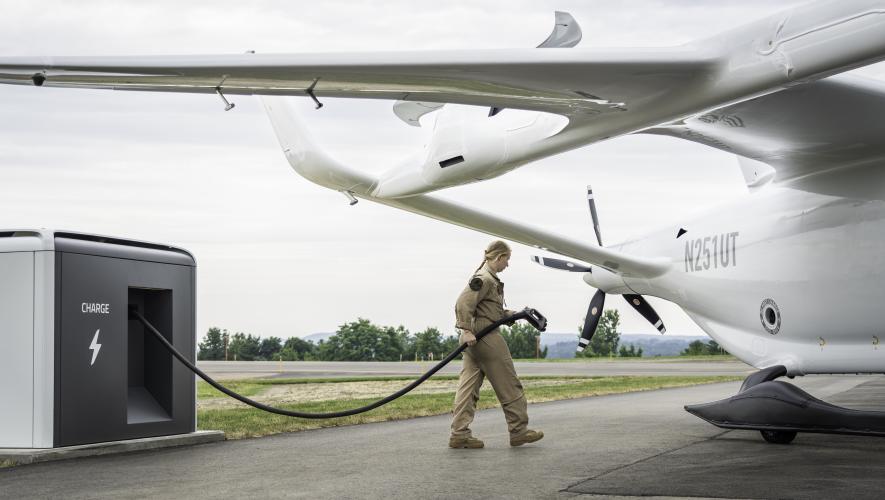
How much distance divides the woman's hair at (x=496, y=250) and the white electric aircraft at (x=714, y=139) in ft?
2.38

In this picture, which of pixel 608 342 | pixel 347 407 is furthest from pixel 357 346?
pixel 347 407

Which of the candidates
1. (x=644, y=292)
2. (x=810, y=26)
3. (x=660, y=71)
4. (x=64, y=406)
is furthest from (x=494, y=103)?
(x=644, y=292)

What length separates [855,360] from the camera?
31.9 ft

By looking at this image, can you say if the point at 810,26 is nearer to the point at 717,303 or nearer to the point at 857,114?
the point at 857,114

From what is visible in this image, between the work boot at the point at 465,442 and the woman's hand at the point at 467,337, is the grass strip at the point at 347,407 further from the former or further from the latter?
the woman's hand at the point at 467,337

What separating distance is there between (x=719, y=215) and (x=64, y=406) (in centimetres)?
768

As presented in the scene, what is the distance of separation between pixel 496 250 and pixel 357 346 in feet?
141

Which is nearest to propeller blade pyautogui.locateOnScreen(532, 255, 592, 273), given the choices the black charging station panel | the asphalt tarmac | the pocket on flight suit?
the asphalt tarmac

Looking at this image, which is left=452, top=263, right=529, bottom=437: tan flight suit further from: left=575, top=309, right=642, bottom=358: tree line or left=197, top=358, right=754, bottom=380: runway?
left=575, top=309, right=642, bottom=358: tree line

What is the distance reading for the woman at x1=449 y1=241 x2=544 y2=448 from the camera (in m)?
8.84

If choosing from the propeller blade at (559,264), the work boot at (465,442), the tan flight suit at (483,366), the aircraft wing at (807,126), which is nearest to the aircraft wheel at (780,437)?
the tan flight suit at (483,366)

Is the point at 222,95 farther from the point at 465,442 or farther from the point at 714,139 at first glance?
the point at 714,139

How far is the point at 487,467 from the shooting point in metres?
7.50

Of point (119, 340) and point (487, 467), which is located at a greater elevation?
point (119, 340)
